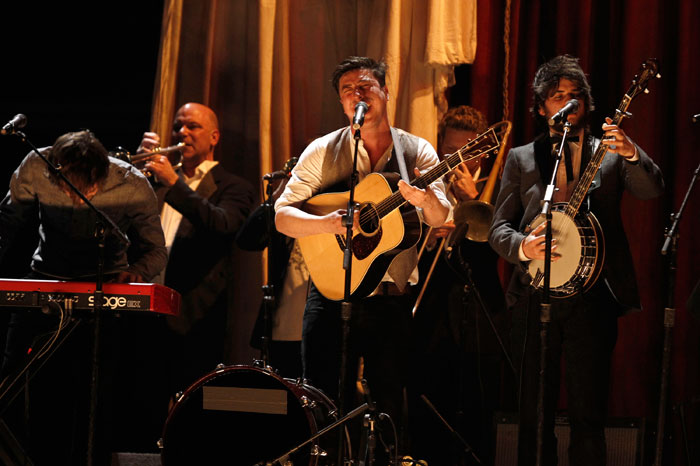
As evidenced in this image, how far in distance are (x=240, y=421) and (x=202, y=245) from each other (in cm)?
161

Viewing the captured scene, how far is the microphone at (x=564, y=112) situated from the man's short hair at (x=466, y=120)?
1.15 meters

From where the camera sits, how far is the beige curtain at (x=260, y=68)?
5391mm

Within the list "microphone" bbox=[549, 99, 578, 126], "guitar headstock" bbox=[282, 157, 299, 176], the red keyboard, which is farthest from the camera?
"guitar headstock" bbox=[282, 157, 299, 176]

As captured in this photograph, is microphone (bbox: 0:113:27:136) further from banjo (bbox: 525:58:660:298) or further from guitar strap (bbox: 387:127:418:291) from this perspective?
banjo (bbox: 525:58:660:298)

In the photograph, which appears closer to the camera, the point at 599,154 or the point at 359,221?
the point at 599,154

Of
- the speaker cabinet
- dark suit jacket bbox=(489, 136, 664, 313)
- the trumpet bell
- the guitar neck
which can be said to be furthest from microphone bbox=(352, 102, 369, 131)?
the speaker cabinet

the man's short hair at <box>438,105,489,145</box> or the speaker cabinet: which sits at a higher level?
the man's short hair at <box>438,105,489,145</box>

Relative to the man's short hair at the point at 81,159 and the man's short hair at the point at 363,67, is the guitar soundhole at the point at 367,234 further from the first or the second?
the man's short hair at the point at 81,159

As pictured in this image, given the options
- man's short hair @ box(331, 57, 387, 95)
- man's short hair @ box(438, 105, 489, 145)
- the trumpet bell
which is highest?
man's short hair @ box(331, 57, 387, 95)

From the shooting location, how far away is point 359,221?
4004mm

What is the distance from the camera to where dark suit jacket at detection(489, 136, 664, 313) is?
11.6ft

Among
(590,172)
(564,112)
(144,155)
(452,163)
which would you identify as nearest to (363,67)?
(452,163)

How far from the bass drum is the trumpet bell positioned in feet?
4.21

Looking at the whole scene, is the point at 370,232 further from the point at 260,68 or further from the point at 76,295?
the point at 260,68
